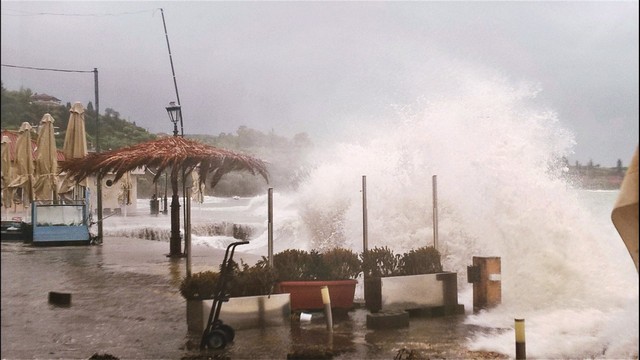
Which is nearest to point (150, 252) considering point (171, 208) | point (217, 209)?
point (171, 208)

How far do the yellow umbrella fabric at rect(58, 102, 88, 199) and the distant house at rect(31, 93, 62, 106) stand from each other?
0.20m

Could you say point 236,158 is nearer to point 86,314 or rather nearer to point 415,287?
point 86,314

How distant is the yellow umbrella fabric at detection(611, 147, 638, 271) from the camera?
206 cm

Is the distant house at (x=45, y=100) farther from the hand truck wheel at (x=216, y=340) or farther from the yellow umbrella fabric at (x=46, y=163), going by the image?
the hand truck wheel at (x=216, y=340)

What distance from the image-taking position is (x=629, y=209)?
7.09 feet

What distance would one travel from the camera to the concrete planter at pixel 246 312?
20.8 ft

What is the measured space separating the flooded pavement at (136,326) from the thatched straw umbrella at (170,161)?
0.97 meters

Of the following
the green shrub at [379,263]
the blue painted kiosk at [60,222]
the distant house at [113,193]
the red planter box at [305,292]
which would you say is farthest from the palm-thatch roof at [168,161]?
the green shrub at [379,263]

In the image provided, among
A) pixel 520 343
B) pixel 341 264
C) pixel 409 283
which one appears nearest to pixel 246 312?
pixel 341 264

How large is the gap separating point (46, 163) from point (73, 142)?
1.64 feet

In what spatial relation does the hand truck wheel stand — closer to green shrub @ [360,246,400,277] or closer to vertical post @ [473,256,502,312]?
green shrub @ [360,246,400,277]

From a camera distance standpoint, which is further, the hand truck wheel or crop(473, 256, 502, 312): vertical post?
crop(473, 256, 502, 312): vertical post

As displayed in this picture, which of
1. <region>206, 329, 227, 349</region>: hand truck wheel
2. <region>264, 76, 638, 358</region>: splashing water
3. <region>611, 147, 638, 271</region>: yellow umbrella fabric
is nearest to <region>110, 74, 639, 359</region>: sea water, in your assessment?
<region>264, 76, 638, 358</region>: splashing water

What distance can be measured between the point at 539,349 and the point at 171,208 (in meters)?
4.63
